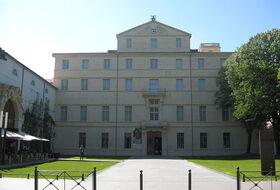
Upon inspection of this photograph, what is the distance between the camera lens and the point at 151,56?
1762 inches

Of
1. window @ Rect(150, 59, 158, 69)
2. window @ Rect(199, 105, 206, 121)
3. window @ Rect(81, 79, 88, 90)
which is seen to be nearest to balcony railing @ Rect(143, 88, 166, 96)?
window @ Rect(150, 59, 158, 69)

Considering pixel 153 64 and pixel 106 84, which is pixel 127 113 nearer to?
pixel 106 84

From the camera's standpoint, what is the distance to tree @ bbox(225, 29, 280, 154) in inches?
1204

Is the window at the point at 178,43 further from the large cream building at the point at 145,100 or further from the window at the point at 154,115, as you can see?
the window at the point at 154,115

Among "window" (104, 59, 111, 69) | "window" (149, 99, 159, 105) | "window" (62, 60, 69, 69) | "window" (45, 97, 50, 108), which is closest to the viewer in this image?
"window" (45, 97, 50, 108)

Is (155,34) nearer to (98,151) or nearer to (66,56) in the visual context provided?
(66,56)

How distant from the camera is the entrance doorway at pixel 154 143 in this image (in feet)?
140

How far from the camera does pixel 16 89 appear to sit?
29562 millimetres

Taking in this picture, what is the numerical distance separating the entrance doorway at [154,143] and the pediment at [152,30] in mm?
14664

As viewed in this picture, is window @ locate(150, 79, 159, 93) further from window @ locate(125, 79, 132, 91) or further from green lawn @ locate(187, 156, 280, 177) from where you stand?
green lawn @ locate(187, 156, 280, 177)

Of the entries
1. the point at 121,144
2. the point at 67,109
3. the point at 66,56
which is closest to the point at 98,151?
the point at 121,144

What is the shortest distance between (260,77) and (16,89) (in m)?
24.3

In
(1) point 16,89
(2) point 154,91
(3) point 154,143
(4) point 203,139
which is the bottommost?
(3) point 154,143

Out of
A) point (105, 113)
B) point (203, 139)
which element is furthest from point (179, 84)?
point (105, 113)
